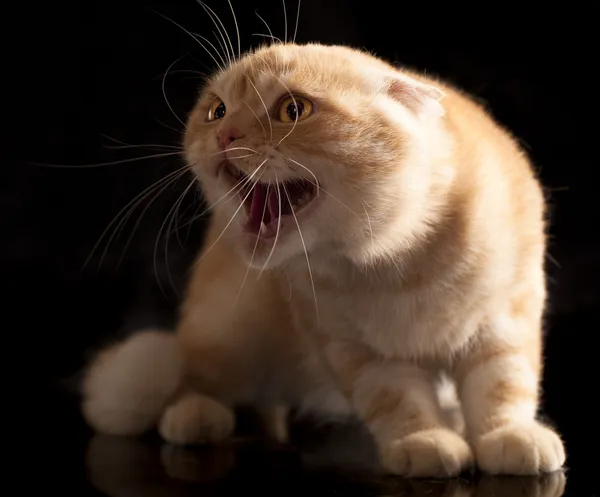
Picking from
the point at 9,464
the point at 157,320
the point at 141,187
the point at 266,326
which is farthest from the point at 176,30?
the point at 9,464

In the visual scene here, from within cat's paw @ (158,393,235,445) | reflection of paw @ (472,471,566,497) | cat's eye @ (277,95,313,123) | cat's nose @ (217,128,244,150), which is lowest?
reflection of paw @ (472,471,566,497)

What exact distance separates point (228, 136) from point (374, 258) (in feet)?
0.89

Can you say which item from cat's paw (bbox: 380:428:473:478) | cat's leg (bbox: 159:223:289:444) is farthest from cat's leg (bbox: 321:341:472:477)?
cat's leg (bbox: 159:223:289:444)

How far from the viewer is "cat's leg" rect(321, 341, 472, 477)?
1.33m

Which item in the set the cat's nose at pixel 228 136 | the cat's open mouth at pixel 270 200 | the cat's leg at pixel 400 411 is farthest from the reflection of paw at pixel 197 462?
the cat's nose at pixel 228 136

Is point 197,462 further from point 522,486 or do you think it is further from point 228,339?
point 522,486

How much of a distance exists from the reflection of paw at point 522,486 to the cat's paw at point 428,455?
4 cm

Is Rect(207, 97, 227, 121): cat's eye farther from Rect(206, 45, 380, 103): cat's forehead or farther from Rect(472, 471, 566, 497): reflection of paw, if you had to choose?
Rect(472, 471, 566, 497): reflection of paw

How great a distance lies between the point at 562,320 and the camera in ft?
7.90

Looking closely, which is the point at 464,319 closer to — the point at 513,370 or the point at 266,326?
the point at 513,370

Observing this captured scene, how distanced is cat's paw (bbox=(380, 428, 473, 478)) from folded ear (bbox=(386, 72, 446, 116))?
46cm

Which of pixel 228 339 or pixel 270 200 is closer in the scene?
pixel 270 200

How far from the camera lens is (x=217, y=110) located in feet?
4.76

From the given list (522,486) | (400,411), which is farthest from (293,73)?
(522,486)
